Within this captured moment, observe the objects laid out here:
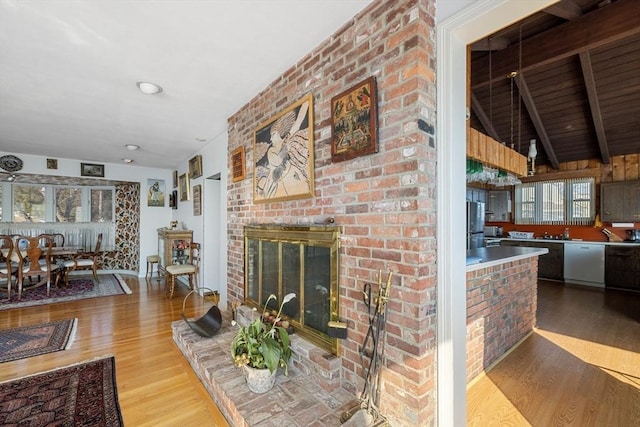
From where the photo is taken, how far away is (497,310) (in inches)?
98.2

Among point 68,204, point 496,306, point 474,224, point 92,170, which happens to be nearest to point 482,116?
point 474,224

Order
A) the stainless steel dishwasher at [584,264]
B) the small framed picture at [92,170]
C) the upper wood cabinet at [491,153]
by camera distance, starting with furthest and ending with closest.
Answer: the small framed picture at [92,170] → the stainless steel dishwasher at [584,264] → the upper wood cabinet at [491,153]

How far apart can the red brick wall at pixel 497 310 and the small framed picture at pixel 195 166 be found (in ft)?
14.0

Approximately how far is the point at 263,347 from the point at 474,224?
3.20 meters

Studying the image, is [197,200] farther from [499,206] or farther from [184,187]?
[499,206]

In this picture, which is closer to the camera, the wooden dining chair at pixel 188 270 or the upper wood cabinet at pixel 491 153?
the upper wood cabinet at pixel 491 153

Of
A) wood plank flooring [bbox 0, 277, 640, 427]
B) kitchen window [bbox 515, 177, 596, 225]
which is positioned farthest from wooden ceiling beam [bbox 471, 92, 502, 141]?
wood plank flooring [bbox 0, 277, 640, 427]

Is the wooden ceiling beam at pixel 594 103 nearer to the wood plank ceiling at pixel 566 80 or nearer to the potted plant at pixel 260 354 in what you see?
the wood plank ceiling at pixel 566 80

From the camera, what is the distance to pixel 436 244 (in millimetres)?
1419

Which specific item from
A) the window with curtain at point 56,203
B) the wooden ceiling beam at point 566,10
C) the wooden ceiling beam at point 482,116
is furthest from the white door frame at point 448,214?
the window with curtain at point 56,203

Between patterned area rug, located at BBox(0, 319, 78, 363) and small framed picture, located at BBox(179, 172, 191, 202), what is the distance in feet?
8.80

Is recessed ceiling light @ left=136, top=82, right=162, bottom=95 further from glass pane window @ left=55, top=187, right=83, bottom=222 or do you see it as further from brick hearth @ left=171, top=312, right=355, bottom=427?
glass pane window @ left=55, top=187, right=83, bottom=222

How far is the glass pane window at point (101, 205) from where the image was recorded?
6.73m

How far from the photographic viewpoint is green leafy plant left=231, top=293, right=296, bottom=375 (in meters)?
1.77
